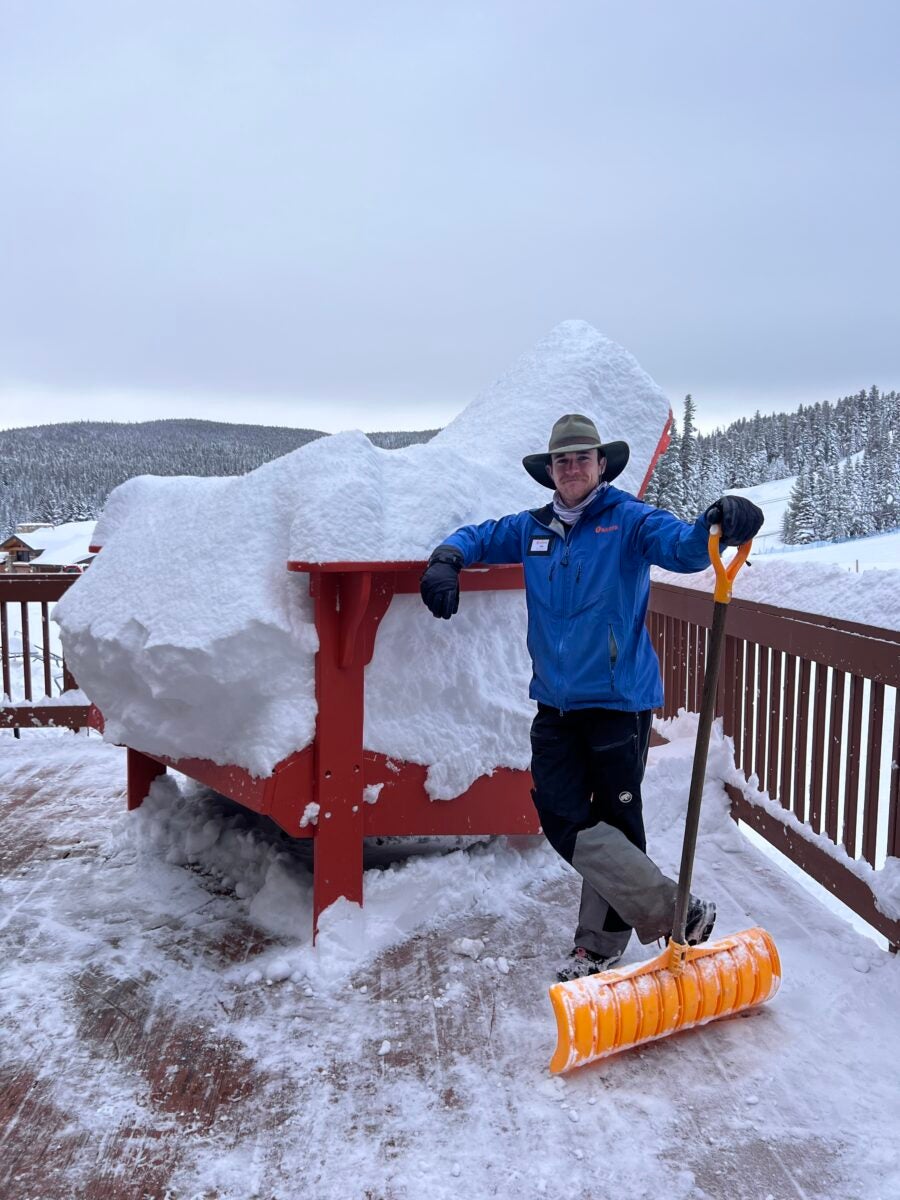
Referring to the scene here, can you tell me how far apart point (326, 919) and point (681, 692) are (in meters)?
2.64

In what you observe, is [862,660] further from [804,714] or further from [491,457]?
[491,457]

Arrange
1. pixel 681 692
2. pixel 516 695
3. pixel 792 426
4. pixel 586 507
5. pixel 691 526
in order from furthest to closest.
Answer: pixel 792 426 → pixel 681 692 → pixel 516 695 → pixel 586 507 → pixel 691 526

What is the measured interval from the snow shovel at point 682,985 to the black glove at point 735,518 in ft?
0.09

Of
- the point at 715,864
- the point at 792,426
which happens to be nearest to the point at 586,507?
the point at 715,864

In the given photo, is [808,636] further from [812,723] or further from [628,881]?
[628,881]

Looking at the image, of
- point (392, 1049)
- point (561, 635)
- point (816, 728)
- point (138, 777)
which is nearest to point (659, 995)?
point (392, 1049)

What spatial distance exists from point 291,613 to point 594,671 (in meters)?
1.01

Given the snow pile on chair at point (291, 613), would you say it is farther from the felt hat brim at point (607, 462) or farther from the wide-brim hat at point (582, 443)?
the wide-brim hat at point (582, 443)

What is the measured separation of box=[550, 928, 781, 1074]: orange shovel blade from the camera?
2279 mm

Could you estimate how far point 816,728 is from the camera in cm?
343

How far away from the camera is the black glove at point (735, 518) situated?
2320 millimetres

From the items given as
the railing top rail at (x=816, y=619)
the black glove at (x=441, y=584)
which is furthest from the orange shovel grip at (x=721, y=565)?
the railing top rail at (x=816, y=619)

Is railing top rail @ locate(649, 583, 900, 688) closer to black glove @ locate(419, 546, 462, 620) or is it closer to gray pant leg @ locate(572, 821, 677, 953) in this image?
gray pant leg @ locate(572, 821, 677, 953)

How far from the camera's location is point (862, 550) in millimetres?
41031
